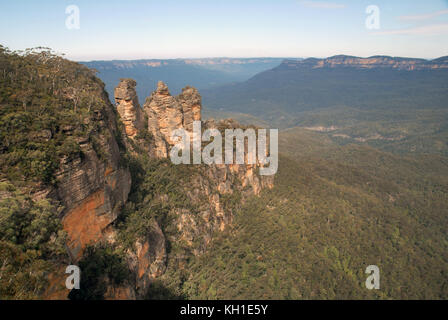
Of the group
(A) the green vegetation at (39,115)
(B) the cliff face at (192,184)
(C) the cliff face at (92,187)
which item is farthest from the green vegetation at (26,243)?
(B) the cliff face at (192,184)

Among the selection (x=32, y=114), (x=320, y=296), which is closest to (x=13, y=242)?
(x=32, y=114)

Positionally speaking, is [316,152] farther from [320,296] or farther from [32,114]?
[32,114]
